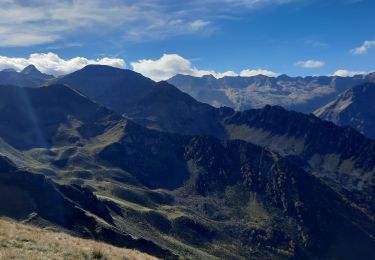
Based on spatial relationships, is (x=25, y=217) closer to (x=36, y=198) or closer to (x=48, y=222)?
(x=48, y=222)

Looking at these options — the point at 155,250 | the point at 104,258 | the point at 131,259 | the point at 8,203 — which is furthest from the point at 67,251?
the point at 155,250

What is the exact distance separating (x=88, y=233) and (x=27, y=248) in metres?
152

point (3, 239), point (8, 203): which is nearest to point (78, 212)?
point (8, 203)

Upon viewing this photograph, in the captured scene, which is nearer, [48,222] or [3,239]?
[3,239]

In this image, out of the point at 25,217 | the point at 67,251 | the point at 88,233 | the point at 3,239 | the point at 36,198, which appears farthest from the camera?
the point at 36,198

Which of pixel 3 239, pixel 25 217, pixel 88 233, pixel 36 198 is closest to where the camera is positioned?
pixel 3 239

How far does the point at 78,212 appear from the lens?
196 meters

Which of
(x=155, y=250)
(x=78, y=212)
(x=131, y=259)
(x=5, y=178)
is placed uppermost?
(x=131, y=259)

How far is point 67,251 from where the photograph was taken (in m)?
31.5

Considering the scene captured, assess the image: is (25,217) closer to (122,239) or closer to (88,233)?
(88,233)

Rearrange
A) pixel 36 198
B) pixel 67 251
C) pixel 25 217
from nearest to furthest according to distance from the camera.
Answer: pixel 67 251 → pixel 25 217 → pixel 36 198

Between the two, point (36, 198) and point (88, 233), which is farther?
point (36, 198)

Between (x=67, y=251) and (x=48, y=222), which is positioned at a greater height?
(x=67, y=251)

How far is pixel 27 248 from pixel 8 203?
15566cm
